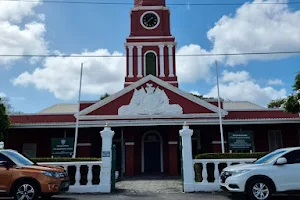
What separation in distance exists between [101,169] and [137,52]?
58.8ft

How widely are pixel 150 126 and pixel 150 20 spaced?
38.9 ft

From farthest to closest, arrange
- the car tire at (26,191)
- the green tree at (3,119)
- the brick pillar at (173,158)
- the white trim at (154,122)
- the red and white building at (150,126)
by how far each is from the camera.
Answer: the red and white building at (150,126), the brick pillar at (173,158), the white trim at (154,122), the green tree at (3,119), the car tire at (26,191)

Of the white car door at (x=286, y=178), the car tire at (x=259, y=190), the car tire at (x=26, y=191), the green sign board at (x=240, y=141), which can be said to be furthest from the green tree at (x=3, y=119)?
the white car door at (x=286, y=178)

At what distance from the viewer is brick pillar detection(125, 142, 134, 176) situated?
2042 cm

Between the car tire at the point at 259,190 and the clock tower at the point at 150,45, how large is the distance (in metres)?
18.5

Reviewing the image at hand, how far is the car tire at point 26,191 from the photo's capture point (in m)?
9.06

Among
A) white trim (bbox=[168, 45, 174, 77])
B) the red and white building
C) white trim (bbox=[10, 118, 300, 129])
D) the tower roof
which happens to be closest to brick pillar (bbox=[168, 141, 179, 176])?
the red and white building

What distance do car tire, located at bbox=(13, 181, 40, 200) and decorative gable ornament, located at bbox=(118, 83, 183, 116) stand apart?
39.8 ft

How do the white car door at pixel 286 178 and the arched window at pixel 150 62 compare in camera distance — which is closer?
the white car door at pixel 286 178

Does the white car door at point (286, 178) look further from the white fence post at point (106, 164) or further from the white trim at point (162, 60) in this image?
the white trim at point (162, 60)

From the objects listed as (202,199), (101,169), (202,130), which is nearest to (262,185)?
(202,199)

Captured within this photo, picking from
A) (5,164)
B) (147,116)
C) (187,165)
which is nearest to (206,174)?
(187,165)

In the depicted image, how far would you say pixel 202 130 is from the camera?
22.2 meters

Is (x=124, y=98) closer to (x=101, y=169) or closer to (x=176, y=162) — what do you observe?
(x=176, y=162)
